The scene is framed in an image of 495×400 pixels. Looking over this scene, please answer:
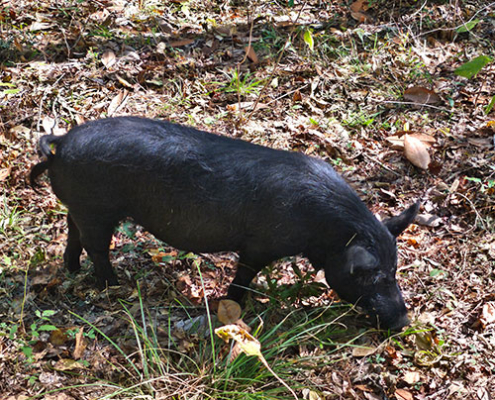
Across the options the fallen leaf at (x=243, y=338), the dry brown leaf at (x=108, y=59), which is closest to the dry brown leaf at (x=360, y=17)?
the dry brown leaf at (x=108, y=59)

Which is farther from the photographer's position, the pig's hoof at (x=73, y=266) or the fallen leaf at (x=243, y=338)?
the pig's hoof at (x=73, y=266)

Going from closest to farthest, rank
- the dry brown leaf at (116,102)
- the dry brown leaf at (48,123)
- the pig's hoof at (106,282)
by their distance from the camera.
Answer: the pig's hoof at (106,282) → the dry brown leaf at (48,123) → the dry brown leaf at (116,102)

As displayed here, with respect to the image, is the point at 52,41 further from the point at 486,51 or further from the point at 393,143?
the point at 486,51

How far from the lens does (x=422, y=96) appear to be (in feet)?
19.6

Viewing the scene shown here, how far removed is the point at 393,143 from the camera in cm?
551

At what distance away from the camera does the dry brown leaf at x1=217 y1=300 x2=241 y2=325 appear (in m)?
3.86

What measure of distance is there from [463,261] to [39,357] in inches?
124

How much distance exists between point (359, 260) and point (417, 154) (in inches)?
79.4

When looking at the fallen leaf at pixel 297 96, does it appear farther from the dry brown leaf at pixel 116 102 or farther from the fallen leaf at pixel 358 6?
the fallen leaf at pixel 358 6

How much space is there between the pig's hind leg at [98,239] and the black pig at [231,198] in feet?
0.07

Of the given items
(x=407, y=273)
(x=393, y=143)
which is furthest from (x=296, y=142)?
(x=407, y=273)

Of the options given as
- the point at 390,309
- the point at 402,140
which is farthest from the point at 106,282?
the point at 402,140

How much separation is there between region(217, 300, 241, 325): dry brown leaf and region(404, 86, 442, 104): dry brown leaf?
10.4ft

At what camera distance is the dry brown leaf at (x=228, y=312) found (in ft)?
12.7
